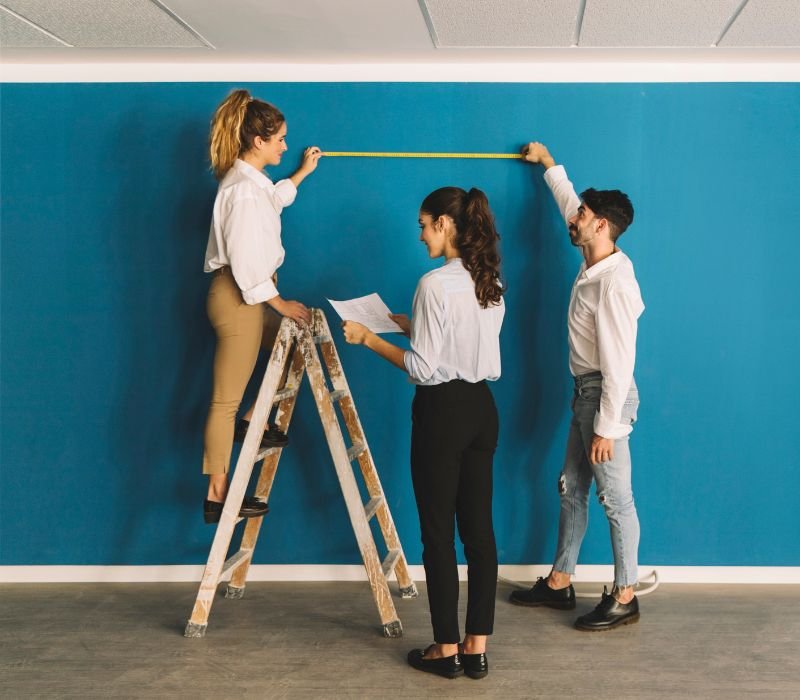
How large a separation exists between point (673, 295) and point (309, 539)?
1893 mm

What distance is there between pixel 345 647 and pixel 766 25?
2708 mm

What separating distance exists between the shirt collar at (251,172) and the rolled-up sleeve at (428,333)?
0.92 m

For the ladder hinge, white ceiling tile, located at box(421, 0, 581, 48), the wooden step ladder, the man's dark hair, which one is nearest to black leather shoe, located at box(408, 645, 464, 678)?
the wooden step ladder

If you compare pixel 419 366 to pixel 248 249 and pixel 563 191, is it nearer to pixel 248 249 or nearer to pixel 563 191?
pixel 248 249

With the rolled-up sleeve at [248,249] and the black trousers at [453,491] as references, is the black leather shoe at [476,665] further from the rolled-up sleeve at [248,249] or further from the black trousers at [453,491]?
the rolled-up sleeve at [248,249]

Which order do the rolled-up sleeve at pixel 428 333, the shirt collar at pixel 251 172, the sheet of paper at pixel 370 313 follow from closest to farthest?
the rolled-up sleeve at pixel 428 333 → the sheet of paper at pixel 370 313 → the shirt collar at pixel 251 172

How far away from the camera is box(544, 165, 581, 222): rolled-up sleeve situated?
3.28m

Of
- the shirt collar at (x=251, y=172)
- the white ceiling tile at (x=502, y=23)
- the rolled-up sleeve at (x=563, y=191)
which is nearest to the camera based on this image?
the white ceiling tile at (x=502, y=23)

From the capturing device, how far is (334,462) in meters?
3.06

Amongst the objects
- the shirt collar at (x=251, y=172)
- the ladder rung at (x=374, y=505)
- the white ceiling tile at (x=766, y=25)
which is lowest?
the ladder rung at (x=374, y=505)

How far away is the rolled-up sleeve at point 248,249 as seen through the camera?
2961 millimetres

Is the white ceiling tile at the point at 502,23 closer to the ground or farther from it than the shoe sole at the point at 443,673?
farther from it

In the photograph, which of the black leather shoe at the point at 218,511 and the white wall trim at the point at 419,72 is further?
the white wall trim at the point at 419,72

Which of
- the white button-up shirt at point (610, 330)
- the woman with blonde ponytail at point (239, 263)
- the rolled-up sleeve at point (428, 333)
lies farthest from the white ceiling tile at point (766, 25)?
the woman with blonde ponytail at point (239, 263)
